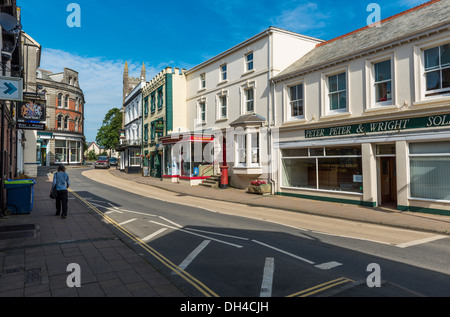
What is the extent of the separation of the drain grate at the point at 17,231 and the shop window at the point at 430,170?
13.5 meters

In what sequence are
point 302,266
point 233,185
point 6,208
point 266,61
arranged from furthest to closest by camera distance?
point 233,185 → point 266,61 → point 6,208 → point 302,266

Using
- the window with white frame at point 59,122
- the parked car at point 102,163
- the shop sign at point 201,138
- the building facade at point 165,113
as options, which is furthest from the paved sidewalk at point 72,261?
the window with white frame at point 59,122

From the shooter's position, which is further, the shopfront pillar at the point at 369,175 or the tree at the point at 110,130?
the tree at the point at 110,130

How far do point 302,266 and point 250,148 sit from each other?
43.5ft

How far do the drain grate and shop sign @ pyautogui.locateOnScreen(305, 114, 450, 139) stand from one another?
42.6 feet

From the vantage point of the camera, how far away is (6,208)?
995cm

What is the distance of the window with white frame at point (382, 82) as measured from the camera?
492 inches

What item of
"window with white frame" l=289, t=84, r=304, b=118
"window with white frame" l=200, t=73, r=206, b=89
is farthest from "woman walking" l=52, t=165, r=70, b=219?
"window with white frame" l=200, t=73, r=206, b=89

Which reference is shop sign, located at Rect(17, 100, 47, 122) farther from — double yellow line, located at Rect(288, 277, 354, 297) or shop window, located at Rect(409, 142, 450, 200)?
shop window, located at Rect(409, 142, 450, 200)

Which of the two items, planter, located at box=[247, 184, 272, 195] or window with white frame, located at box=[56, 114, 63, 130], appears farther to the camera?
window with white frame, located at box=[56, 114, 63, 130]

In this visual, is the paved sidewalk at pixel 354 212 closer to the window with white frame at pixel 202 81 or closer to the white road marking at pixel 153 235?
the white road marking at pixel 153 235

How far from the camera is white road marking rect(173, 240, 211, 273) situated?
5551mm
